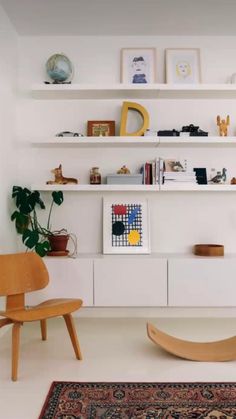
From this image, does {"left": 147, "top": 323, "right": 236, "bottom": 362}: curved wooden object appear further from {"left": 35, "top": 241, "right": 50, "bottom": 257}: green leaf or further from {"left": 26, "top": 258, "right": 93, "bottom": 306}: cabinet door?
{"left": 35, "top": 241, "right": 50, "bottom": 257}: green leaf

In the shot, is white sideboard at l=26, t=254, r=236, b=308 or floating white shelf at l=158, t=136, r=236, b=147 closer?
white sideboard at l=26, t=254, r=236, b=308

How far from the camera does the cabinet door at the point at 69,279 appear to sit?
3.54m

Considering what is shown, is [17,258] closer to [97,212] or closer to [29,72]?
[97,212]

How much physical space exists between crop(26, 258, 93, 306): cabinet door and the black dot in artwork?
425mm

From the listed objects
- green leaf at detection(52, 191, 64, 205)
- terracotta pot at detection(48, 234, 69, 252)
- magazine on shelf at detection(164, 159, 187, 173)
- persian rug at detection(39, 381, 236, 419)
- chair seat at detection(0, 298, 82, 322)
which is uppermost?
magazine on shelf at detection(164, 159, 187, 173)

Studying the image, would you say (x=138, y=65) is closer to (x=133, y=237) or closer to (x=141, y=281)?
(x=133, y=237)

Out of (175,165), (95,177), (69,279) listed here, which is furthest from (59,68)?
(69,279)

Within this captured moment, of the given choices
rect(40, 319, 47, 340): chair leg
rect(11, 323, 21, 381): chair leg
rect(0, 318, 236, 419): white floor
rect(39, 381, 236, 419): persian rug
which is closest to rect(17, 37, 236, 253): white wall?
rect(0, 318, 236, 419): white floor

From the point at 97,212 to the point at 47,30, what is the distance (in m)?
1.75

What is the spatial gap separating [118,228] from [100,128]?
0.96 metres

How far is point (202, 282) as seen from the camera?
3.54 meters

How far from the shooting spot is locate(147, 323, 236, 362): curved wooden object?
9.27 feet

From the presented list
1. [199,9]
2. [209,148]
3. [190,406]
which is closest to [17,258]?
[190,406]

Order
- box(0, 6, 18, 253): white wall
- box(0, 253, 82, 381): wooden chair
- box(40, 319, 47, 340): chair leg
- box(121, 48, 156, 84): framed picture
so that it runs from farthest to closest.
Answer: box(121, 48, 156, 84): framed picture, box(0, 6, 18, 253): white wall, box(40, 319, 47, 340): chair leg, box(0, 253, 82, 381): wooden chair
